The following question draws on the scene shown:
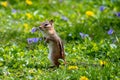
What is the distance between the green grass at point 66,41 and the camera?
21.0 feet

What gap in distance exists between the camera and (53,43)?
6.63 meters

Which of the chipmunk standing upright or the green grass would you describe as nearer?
the green grass

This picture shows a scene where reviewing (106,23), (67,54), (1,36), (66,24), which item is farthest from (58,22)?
(67,54)

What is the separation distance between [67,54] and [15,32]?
1643 mm

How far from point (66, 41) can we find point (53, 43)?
178 cm

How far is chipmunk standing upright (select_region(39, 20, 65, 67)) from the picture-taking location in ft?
21.7

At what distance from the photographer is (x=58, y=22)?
9.66 m

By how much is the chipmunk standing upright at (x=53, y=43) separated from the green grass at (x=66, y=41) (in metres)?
0.16

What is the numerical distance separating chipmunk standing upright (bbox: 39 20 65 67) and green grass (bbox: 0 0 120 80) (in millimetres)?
157

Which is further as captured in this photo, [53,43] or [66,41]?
[66,41]

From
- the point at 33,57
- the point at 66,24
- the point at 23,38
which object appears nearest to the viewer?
the point at 33,57

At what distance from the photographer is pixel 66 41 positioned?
8.40 meters

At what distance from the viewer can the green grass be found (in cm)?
641

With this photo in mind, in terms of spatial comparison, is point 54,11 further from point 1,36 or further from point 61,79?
point 61,79
